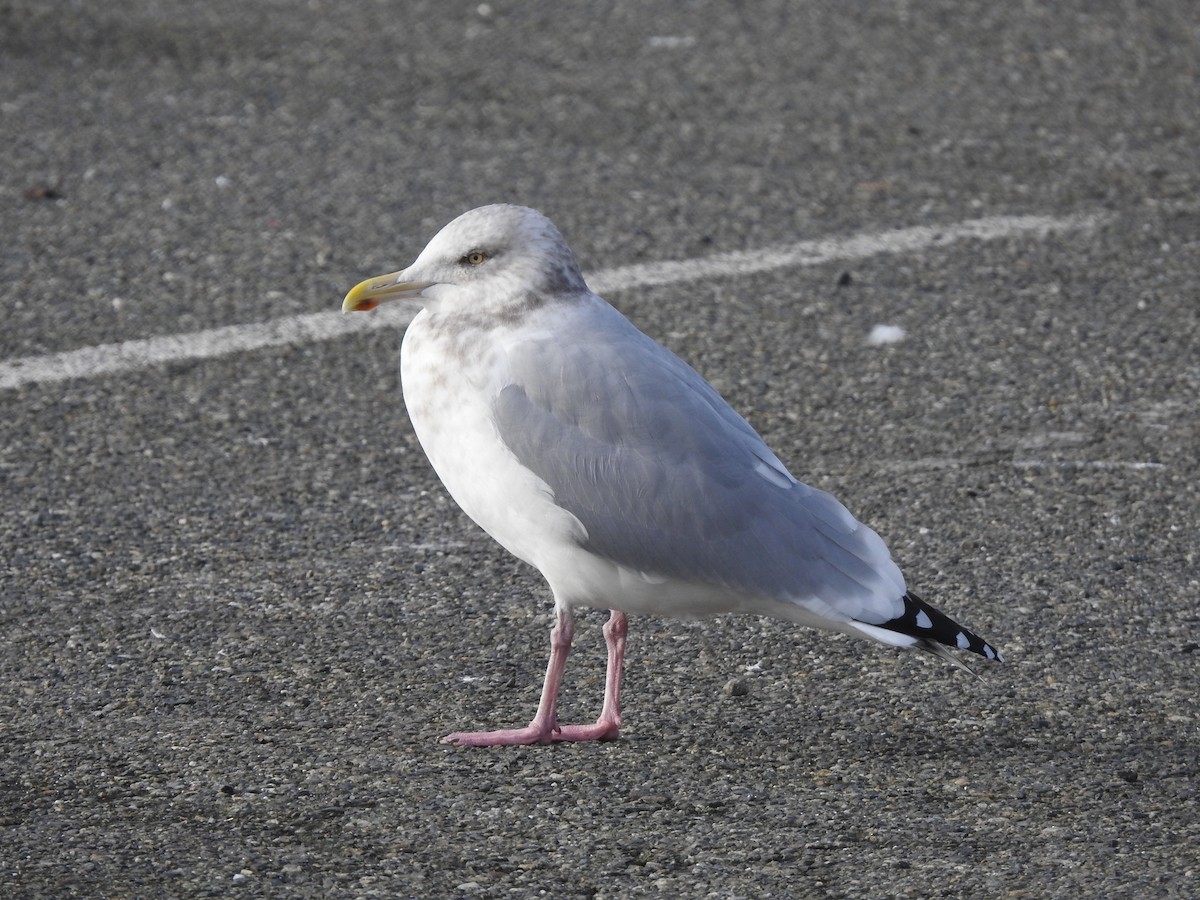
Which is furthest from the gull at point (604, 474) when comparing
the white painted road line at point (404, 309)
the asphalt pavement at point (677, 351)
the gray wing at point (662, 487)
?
the white painted road line at point (404, 309)

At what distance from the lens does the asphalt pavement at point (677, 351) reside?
11.1 feet

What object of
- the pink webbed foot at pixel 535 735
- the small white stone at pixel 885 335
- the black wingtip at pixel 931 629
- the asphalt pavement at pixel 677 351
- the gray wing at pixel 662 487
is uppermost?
the gray wing at pixel 662 487

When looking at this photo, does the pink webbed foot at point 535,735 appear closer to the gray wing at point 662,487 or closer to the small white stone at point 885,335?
the gray wing at point 662,487

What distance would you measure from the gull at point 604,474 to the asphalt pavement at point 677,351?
340 millimetres

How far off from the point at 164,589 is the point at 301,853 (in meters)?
1.34

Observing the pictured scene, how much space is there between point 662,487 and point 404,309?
2.90 m

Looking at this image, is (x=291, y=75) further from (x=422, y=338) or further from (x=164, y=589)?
(x=422, y=338)

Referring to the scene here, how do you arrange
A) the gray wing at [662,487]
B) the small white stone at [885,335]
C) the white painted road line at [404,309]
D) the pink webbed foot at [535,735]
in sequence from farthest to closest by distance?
the small white stone at [885,335]
the white painted road line at [404,309]
the pink webbed foot at [535,735]
the gray wing at [662,487]

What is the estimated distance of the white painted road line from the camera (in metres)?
5.71

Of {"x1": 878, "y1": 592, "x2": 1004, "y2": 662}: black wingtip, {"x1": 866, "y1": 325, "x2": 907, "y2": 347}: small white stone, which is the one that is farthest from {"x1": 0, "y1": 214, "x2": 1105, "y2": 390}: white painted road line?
{"x1": 878, "y1": 592, "x2": 1004, "y2": 662}: black wingtip

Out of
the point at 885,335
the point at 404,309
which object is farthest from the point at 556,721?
the point at 404,309

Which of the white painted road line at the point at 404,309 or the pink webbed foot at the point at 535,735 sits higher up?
the pink webbed foot at the point at 535,735

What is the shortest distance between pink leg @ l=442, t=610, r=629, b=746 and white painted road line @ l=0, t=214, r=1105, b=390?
2.45 metres

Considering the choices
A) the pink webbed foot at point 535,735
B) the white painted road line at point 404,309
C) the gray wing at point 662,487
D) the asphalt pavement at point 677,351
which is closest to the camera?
the asphalt pavement at point 677,351
